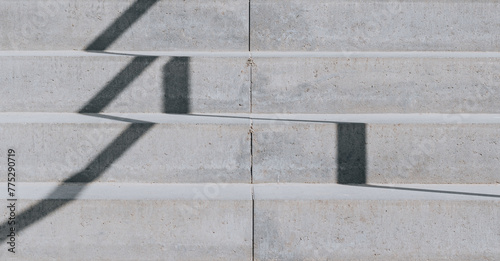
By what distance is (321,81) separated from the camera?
2.38 metres

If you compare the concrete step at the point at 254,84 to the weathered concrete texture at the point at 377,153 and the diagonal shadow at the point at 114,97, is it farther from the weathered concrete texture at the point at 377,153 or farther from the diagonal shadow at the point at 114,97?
the weathered concrete texture at the point at 377,153

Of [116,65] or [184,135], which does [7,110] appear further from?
[184,135]

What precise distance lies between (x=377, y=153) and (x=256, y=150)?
0.53 meters

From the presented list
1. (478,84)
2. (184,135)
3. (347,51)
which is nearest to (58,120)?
(184,135)

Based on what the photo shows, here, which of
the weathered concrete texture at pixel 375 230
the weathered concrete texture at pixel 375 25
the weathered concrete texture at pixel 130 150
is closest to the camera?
the weathered concrete texture at pixel 375 230

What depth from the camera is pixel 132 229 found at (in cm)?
204

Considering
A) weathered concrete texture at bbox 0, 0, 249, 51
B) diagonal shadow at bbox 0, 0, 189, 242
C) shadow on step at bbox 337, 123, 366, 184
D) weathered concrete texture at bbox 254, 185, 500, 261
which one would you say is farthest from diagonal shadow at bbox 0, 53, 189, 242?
shadow on step at bbox 337, 123, 366, 184

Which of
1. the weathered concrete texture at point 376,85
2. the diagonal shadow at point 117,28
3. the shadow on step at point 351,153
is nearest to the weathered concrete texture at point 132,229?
the shadow on step at point 351,153

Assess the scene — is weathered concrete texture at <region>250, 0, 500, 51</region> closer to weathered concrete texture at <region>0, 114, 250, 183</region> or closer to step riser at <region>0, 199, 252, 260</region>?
weathered concrete texture at <region>0, 114, 250, 183</region>

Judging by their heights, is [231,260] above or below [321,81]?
below

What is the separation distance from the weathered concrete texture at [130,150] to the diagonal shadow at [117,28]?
23.5 inches

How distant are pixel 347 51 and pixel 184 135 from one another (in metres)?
1.00

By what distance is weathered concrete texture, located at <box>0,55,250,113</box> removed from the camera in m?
2.35

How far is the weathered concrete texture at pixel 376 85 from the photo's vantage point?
236 centimetres
